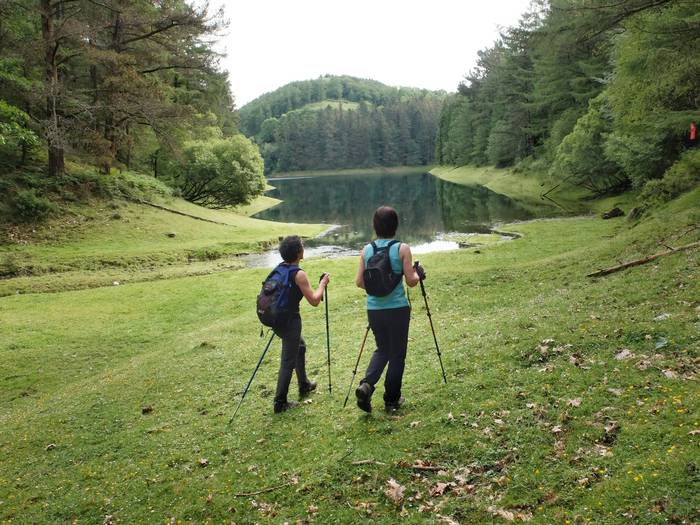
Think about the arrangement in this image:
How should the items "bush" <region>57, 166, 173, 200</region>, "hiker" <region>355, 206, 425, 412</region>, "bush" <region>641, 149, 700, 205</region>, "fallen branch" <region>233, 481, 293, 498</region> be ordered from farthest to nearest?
"bush" <region>57, 166, 173, 200</region>
"bush" <region>641, 149, 700, 205</region>
"hiker" <region>355, 206, 425, 412</region>
"fallen branch" <region>233, 481, 293, 498</region>

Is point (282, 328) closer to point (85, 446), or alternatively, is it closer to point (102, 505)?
point (102, 505)

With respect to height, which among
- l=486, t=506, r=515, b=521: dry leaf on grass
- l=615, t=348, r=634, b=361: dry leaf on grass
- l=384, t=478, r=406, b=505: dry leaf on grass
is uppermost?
l=615, t=348, r=634, b=361: dry leaf on grass

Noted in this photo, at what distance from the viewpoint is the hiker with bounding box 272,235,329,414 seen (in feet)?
27.2

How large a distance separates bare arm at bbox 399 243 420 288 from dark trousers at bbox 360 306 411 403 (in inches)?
21.7

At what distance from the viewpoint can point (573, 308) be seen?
1182cm

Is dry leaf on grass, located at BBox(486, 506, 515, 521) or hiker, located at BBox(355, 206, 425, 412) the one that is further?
hiker, located at BBox(355, 206, 425, 412)

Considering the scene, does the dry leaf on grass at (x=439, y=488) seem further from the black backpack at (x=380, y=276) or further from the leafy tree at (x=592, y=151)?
the leafy tree at (x=592, y=151)

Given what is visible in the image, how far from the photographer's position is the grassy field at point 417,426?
5.67 metres

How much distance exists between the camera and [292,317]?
28.5 feet

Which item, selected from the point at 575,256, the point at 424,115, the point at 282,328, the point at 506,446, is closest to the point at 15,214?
the point at 282,328

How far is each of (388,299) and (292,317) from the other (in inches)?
80.0

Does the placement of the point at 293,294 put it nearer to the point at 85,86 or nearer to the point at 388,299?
the point at 388,299

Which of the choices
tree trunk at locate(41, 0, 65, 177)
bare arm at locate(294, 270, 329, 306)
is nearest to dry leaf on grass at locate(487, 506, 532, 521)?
bare arm at locate(294, 270, 329, 306)

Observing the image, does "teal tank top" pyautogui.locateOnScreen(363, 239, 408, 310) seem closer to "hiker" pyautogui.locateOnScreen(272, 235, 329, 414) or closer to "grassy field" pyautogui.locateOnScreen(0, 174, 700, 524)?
"hiker" pyautogui.locateOnScreen(272, 235, 329, 414)
